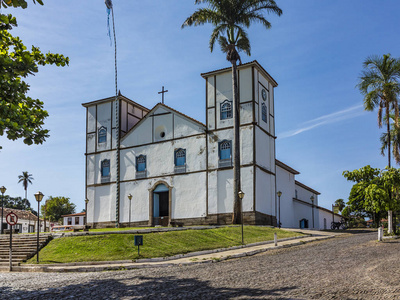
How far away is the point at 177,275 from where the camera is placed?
1226 centimetres

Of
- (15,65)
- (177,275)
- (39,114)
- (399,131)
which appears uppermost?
(399,131)

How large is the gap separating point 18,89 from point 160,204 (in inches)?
1095

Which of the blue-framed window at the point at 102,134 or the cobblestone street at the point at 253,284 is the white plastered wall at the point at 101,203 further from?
the cobblestone street at the point at 253,284

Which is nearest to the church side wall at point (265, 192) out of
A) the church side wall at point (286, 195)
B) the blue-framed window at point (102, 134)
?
the church side wall at point (286, 195)

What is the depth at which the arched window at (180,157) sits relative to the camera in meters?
36.1

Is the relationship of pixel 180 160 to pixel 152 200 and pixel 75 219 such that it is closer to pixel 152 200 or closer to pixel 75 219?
pixel 152 200

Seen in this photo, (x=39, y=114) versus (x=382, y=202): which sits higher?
(x=39, y=114)

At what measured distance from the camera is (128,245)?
64.7 feet

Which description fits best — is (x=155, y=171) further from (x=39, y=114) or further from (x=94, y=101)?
(x=39, y=114)

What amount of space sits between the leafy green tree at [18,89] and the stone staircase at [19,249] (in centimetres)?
1037

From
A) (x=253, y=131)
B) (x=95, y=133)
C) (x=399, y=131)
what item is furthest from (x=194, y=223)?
(x=399, y=131)

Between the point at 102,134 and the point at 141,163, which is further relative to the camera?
the point at 102,134

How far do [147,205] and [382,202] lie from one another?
2052 cm

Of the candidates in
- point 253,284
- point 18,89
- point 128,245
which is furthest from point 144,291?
point 128,245
